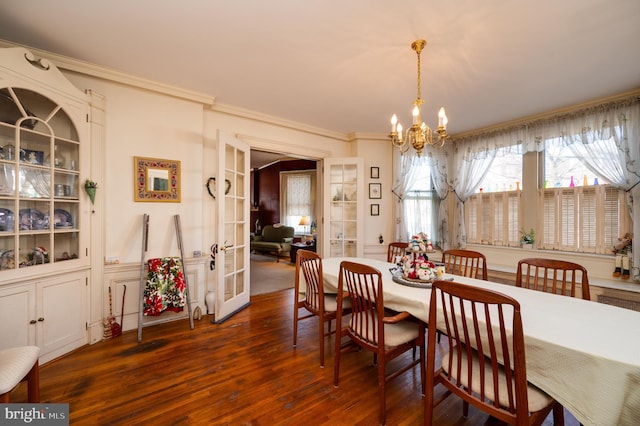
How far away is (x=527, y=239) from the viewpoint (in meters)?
3.58

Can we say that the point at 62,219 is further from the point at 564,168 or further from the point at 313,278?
the point at 564,168

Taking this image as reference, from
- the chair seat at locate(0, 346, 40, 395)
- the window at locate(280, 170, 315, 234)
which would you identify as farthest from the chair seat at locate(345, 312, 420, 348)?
the window at locate(280, 170, 315, 234)

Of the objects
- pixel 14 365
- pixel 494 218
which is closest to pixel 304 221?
pixel 494 218

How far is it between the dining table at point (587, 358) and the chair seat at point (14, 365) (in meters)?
2.56

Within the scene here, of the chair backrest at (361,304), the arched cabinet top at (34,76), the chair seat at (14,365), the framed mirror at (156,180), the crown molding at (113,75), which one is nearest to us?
the chair seat at (14,365)

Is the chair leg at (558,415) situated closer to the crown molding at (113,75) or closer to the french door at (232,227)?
the french door at (232,227)

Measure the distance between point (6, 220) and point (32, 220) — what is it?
0.48 feet

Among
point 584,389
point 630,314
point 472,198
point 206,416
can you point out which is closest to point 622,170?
point 472,198

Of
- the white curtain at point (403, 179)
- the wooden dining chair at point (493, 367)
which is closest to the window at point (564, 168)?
the white curtain at point (403, 179)

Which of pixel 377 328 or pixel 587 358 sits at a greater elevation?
pixel 587 358

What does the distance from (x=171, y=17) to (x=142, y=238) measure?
2.06m

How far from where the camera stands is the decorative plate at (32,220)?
203 centimetres

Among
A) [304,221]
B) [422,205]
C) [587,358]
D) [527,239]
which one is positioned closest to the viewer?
[587,358]

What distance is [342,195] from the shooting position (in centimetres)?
429
